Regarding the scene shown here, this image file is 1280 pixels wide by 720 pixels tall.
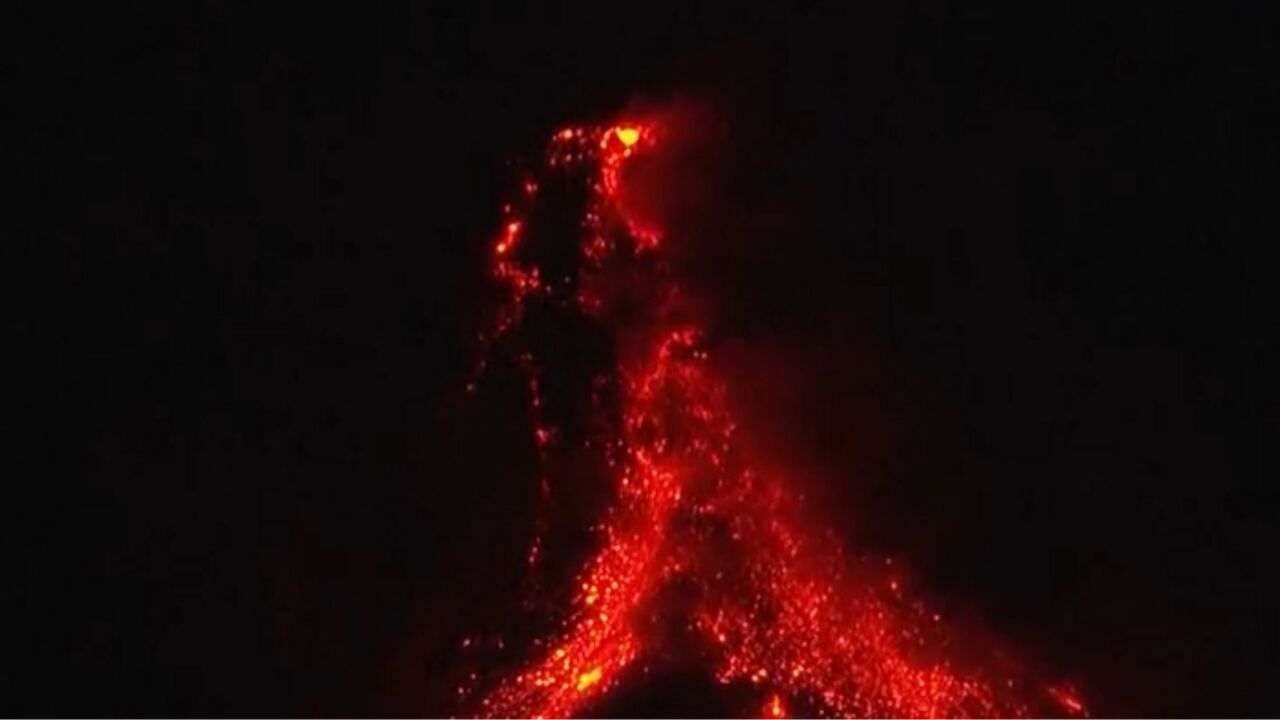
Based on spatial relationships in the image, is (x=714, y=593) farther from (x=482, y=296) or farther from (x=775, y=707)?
(x=482, y=296)

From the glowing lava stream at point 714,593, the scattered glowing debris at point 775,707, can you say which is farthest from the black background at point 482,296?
the scattered glowing debris at point 775,707

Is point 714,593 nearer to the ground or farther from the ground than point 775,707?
farther from the ground

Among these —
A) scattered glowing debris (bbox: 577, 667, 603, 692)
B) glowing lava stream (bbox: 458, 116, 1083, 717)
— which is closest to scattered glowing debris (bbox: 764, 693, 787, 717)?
glowing lava stream (bbox: 458, 116, 1083, 717)

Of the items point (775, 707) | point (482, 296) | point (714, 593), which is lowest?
point (775, 707)

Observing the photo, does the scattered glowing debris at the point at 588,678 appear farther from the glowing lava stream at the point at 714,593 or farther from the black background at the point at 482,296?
the black background at the point at 482,296

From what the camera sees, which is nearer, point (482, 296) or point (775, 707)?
point (482, 296)

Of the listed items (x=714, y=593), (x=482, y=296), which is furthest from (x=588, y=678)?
(x=482, y=296)

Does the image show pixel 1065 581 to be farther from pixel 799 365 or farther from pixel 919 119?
pixel 919 119
